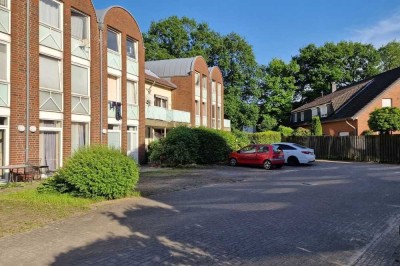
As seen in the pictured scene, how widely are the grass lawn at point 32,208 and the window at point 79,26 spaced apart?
1042 centimetres

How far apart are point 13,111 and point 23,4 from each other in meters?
4.47

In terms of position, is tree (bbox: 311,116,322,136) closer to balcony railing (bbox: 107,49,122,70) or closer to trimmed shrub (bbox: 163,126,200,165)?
trimmed shrub (bbox: 163,126,200,165)

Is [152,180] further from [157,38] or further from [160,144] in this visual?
[157,38]

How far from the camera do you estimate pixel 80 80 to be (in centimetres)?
2039

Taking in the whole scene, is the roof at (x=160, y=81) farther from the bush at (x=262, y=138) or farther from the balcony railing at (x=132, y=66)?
the bush at (x=262, y=138)

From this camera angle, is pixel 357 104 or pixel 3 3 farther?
pixel 357 104

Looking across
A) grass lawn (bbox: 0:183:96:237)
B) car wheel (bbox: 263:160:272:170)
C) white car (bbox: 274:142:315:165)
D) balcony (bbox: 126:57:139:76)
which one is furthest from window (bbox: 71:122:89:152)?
white car (bbox: 274:142:315:165)


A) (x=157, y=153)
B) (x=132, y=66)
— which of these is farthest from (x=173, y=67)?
(x=157, y=153)

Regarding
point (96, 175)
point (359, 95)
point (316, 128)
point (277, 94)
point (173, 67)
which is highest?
point (277, 94)

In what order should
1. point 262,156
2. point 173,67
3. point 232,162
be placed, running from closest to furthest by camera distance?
point 262,156 → point 232,162 → point 173,67

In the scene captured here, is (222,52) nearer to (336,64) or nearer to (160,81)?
(336,64)

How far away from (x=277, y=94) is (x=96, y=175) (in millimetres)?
50885

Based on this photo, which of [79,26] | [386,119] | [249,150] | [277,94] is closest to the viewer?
[79,26]

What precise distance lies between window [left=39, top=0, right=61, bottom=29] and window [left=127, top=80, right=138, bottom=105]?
736cm
